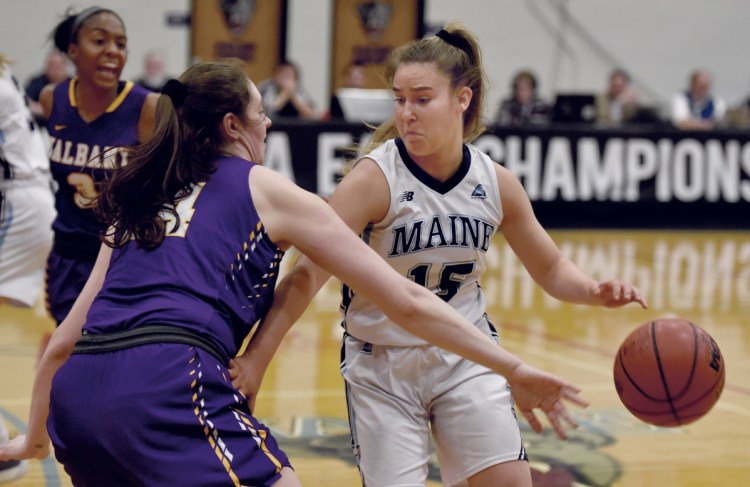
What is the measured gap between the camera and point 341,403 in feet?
20.5

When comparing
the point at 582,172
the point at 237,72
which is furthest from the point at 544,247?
the point at 582,172

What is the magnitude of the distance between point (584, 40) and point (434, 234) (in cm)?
1543

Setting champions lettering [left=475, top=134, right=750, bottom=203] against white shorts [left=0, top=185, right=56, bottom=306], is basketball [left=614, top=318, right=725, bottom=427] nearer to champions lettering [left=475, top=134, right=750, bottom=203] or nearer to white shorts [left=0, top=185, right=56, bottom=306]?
white shorts [left=0, top=185, right=56, bottom=306]

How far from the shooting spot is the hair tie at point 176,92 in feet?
9.71

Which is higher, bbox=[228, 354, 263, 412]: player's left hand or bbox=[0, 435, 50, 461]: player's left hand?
bbox=[228, 354, 263, 412]: player's left hand

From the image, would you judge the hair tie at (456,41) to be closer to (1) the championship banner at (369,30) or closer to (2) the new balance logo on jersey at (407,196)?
(2) the new balance logo on jersey at (407,196)

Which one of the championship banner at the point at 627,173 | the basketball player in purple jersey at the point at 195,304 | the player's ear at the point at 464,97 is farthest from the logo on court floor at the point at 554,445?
the championship banner at the point at 627,173

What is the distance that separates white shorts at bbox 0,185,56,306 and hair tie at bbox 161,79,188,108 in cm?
236

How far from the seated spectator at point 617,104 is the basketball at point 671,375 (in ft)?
37.0

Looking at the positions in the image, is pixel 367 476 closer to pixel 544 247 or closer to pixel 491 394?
pixel 491 394

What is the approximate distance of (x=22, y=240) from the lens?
5.10 m

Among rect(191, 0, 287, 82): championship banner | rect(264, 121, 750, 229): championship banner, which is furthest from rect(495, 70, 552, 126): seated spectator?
rect(191, 0, 287, 82): championship banner

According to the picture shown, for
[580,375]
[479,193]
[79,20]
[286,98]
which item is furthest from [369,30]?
[479,193]

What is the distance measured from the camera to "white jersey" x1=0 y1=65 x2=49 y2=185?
4992 millimetres
